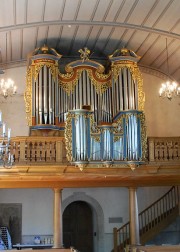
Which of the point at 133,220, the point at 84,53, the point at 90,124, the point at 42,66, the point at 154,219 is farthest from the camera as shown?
the point at 154,219

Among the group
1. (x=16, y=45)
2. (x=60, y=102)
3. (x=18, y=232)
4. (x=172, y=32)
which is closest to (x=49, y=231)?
(x=18, y=232)

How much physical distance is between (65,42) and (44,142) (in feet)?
14.5

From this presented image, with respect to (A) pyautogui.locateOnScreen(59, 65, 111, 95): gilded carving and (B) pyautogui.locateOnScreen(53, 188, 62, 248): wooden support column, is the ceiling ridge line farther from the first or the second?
(B) pyautogui.locateOnScreen(53, 188, 62, 248): wooden support column

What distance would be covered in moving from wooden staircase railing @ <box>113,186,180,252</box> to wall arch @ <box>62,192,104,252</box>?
0.77 meters

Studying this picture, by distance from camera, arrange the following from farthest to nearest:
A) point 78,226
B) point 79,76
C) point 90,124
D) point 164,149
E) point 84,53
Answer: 1. point 78,226
2. point 79,76
3. point 84,53
4. point 164,149
5. point 90,124

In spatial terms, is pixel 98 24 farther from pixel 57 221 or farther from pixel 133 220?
pixel 133 220

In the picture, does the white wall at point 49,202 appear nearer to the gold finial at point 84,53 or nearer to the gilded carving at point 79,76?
the gilded carving at point 79,76

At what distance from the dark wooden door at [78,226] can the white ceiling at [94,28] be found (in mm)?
6614

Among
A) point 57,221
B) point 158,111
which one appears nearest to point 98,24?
point 158,111

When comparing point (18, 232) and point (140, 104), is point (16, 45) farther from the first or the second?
point (18, 232)

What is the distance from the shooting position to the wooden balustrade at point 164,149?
15.4 m

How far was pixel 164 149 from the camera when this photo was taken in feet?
50.9

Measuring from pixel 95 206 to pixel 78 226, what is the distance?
1194 millimetres

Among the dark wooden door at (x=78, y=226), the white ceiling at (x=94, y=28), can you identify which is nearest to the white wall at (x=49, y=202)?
the dark wooden door at (x=78, y=226)
